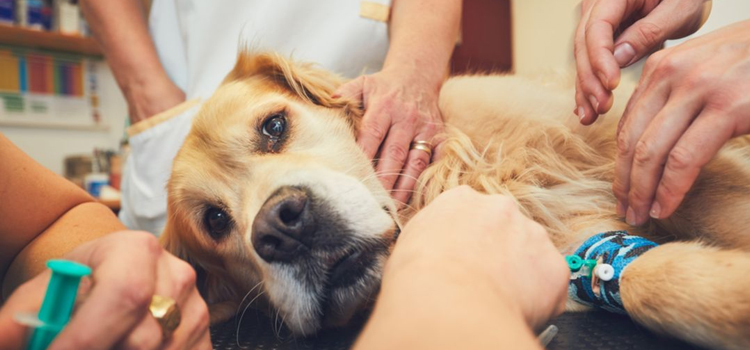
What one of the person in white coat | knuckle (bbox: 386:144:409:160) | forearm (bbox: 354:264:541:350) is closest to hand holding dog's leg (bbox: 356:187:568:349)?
forearm (bbox: 354:264:541:350)

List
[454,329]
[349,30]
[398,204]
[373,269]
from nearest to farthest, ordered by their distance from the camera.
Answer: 1. [454,329]
2. [373,269]
3. [398,204]
4. [349,30]

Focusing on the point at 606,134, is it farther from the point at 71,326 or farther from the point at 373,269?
the point at 71,326

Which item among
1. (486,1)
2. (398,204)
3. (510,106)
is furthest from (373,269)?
(486,1)

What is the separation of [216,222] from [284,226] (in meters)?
0.41

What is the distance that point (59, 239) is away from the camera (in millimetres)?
998

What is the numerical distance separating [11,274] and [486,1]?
125 inches

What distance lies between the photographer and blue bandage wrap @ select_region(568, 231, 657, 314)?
73cm

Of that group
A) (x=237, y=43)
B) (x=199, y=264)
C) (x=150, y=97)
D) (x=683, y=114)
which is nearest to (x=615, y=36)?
(x=683, y=114)

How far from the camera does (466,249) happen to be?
0.48m

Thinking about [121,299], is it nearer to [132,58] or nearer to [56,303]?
[56,303]

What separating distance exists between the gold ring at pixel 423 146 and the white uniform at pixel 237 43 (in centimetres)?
66

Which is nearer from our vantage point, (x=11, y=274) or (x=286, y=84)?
(x=11, y=274)

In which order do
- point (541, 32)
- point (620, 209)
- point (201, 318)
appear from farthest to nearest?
1. point (541, 32)
2. point (620, 209)
3. point (201, 318)

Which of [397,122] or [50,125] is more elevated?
[397,122]
